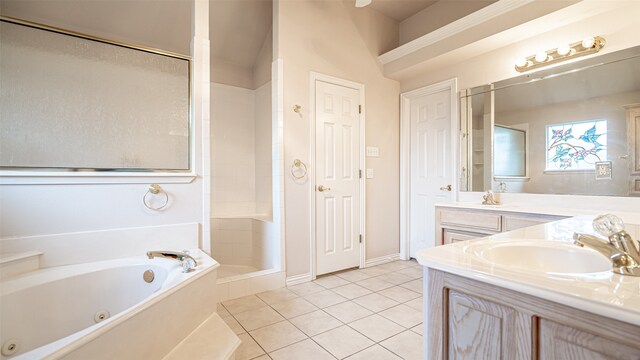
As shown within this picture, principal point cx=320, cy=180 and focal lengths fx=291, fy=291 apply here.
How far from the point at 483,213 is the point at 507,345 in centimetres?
187

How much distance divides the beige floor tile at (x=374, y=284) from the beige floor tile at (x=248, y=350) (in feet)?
4.16

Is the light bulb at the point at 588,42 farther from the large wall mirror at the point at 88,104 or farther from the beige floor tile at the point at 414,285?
the large wall mirror at the point at 88,104

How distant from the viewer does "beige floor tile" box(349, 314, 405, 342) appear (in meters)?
1.89

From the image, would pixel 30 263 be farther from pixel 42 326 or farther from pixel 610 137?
pixel 610 137

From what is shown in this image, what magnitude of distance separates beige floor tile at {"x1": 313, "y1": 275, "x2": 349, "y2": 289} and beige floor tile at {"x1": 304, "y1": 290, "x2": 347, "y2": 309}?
16 cm

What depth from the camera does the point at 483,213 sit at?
7.61 ft

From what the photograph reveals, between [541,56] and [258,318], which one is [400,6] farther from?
[258,318]

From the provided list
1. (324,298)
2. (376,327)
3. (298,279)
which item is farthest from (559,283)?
(298,279)

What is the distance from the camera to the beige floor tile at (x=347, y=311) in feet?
7.05

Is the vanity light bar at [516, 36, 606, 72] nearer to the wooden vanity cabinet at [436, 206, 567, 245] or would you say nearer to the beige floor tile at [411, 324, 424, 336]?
the wooden vanity cabinet at [436, 206, 567, 245]

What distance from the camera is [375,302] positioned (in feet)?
7.89

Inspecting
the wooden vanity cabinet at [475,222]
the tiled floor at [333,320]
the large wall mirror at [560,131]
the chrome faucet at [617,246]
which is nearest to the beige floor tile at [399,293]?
the tiled floor at [333,320]

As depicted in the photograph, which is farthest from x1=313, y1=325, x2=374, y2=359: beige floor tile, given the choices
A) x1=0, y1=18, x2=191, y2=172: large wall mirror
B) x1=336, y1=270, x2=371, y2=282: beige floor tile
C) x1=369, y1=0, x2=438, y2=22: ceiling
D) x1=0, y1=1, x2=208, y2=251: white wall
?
x1=369, y1=0, x2=438, y2=22: ceiling

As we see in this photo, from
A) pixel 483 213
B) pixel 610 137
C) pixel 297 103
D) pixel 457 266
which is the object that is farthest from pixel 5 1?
pixel 610 137
